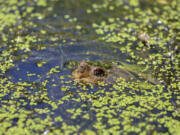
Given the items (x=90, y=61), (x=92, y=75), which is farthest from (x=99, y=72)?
(x=90, y=61)

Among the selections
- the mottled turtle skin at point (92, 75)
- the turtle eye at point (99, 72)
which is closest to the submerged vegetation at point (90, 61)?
the mottled turtle skin at point (92, 75)

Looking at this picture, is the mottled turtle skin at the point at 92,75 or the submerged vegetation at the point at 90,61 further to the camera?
the mottled turtle skin at the point at 92,75

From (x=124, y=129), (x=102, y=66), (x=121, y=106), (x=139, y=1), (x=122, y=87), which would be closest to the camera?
(x=124, y=129)

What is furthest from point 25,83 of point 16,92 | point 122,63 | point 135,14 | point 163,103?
point 135,14

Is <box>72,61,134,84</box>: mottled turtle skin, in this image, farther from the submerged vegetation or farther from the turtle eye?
the submerged vegetation

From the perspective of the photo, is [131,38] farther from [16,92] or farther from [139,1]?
[16,92]

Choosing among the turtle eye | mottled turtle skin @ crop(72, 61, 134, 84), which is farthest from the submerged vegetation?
the turtle eye

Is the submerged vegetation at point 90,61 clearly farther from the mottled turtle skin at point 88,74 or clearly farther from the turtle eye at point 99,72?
the turtle eye at point 99,72

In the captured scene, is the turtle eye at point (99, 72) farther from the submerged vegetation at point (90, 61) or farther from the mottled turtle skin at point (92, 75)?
the submerged vegetation at point (90, 61)
